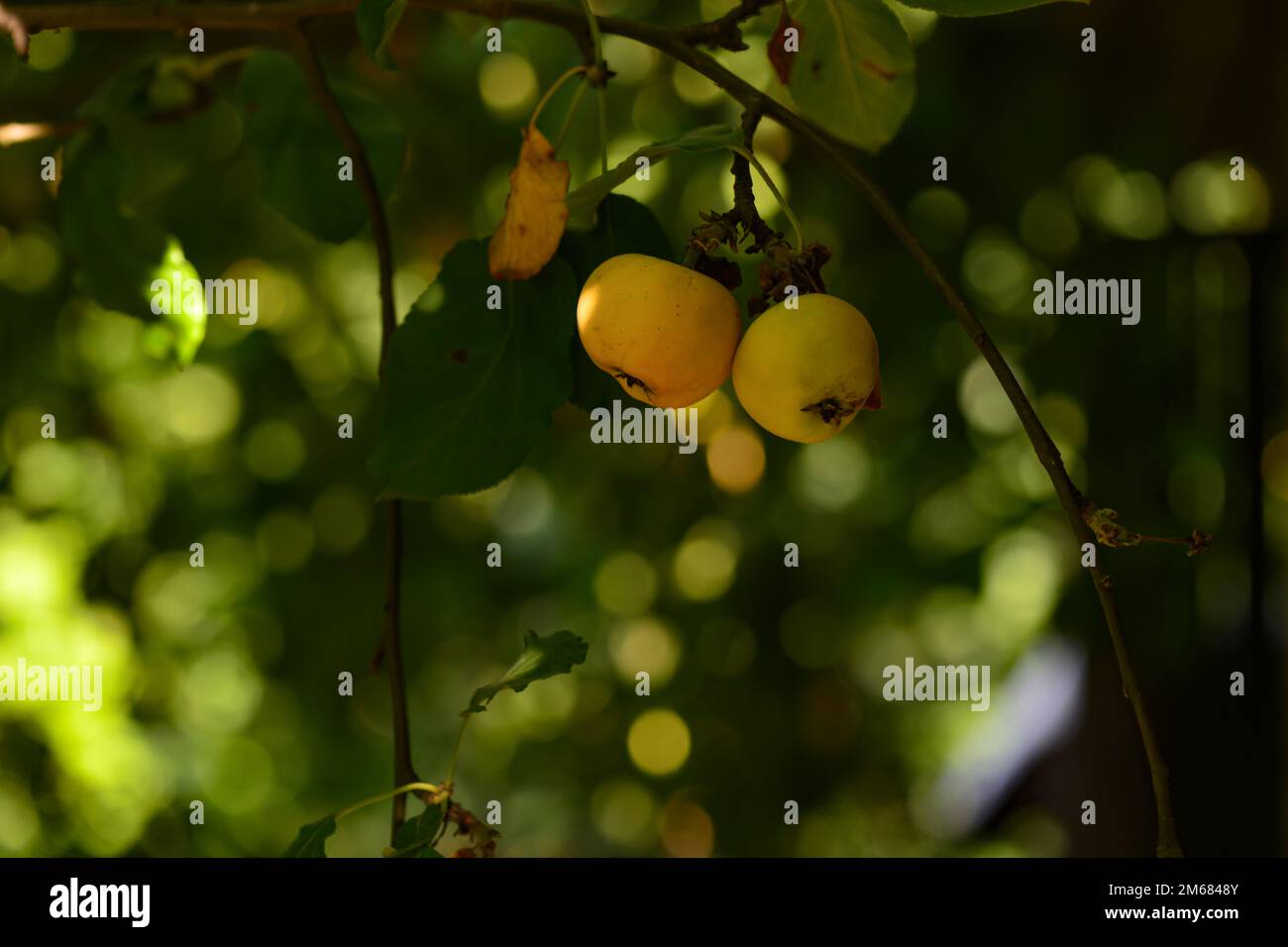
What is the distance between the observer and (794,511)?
4.93 ft

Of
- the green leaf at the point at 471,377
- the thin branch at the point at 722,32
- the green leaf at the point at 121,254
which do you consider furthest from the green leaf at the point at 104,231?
the thin branch at the point at 722,32

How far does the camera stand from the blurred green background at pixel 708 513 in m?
1.45

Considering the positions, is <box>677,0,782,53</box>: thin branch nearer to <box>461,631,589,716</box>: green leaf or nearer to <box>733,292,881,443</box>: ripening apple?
<box>733,292,881,443</box>: ripening apple

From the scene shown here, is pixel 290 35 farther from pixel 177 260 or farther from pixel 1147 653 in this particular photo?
pixel 1147 653

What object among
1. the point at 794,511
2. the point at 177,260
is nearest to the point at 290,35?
the point at 177,260

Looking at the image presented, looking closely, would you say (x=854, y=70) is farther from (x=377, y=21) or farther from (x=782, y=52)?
(x=377, y=21)

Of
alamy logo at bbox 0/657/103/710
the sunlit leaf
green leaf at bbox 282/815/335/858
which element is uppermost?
the sunlit leaf

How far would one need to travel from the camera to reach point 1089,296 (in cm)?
146

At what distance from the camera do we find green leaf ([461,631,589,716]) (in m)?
0.59

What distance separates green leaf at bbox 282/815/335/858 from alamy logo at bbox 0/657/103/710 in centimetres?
93

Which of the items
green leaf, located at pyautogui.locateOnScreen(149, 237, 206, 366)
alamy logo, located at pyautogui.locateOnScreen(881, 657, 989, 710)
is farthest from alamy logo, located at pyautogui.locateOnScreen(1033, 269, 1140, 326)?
green leaf, located at pyautogui.locateOnScreen(149, 237, 206, 366)
